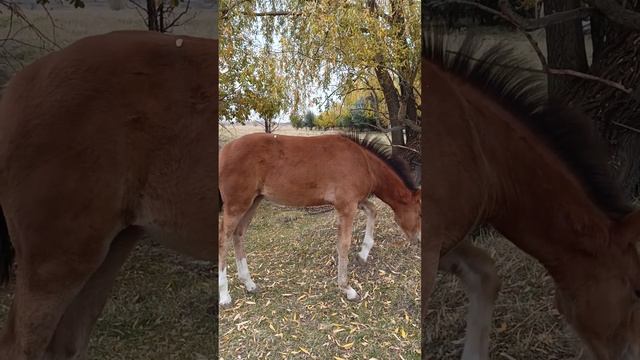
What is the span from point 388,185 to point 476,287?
2.00 ft

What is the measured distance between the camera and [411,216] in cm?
210

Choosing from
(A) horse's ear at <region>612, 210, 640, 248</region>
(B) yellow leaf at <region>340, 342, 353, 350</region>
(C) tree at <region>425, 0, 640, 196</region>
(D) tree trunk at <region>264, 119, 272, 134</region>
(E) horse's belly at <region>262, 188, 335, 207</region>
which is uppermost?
(C) tree at <region>425, 0, 640, 196</region>

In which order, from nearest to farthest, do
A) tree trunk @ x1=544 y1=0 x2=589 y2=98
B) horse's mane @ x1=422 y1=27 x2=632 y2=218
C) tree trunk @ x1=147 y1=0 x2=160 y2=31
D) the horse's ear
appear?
the horse's ear, horse's mane @ x1=422 y1=27 x2=632 y2=218, tree trunk @ x1=147 y1=0 x2=160 y2=31, tree trunk @ x1=544 y1=0 x2=589 y2=98

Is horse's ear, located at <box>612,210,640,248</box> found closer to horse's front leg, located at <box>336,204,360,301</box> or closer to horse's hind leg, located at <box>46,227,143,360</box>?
horse's front leg, located at <box>336,204,360,301</box>

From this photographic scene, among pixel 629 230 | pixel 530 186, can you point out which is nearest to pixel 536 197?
pixel 530 186

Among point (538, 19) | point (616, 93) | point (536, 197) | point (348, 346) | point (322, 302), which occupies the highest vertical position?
point (538, 19)

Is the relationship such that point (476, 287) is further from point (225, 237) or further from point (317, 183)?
point (225, 237)

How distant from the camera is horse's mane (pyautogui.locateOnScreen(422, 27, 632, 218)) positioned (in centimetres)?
187

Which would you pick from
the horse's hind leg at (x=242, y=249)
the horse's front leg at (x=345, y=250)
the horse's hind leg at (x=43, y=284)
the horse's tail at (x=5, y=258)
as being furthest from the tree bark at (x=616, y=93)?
the horse's tail at (x=5, y=258)

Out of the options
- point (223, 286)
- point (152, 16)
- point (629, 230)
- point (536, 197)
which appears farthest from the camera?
point (223, 286)

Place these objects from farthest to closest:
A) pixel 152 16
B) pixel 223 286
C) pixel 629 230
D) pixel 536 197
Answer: pixel 223 286 → pixel 152 16 → pixel 536 197 → pixel 629 230

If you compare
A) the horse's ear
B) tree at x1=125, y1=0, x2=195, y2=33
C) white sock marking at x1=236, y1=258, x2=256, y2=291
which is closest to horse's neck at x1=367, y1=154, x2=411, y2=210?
white sock marking at x1=236, y1=258, x2=256, y2=291

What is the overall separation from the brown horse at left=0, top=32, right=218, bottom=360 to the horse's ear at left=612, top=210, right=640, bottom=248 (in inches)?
60.1

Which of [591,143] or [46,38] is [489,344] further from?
[46,38]
